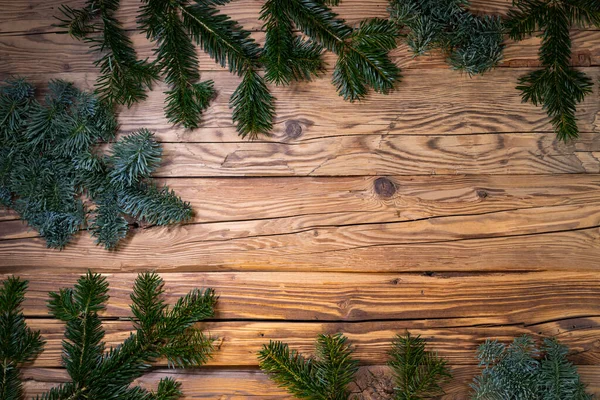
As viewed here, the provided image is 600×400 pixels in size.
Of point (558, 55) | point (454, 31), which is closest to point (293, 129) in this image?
point (454, 31)

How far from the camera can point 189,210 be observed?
1.31m

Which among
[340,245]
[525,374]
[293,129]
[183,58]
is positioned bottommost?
[525,374]

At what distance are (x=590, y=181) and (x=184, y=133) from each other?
47.1 inches

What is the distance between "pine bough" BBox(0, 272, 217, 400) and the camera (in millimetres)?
1167

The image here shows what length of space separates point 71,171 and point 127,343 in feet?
1.65

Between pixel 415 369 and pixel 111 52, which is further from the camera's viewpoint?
pixel 111 52

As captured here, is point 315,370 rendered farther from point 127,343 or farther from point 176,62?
point 176,62

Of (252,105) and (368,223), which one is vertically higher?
(252,105)

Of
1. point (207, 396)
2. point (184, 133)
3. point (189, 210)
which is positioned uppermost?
point (184, 133)

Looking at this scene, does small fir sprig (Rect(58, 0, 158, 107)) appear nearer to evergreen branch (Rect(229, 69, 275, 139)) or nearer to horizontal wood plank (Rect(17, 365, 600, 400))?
evergreen branch (Rect(229, 69, 275, 139))

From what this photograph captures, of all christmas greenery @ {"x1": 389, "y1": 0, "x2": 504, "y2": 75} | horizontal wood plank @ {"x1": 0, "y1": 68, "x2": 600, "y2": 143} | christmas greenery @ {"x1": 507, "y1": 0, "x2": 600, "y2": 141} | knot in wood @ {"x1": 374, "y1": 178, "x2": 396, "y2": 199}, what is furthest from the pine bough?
christmas greenery @ {"x1": 507, "y1": 0, "x2": 600, "y2": 141}

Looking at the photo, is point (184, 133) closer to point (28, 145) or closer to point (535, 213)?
point (28, 145)

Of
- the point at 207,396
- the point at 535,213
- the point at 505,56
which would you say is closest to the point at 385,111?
the point at 505,56

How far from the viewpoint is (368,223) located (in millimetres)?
1329
